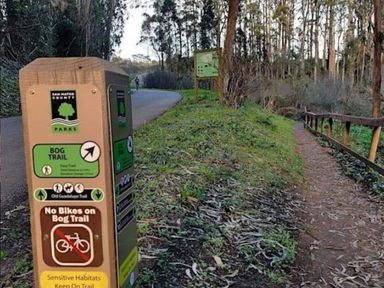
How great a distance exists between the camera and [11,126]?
10453mm

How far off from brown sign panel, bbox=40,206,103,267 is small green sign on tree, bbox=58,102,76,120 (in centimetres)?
32

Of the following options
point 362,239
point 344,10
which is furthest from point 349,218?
point 344,10

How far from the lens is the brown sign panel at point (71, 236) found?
1469 mm

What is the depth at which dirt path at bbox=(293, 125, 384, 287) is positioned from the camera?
3150mm

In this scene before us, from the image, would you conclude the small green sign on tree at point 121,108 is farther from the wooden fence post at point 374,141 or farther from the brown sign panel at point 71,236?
the wooden fence post at point 374,141

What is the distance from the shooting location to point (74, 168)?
1.44 metres

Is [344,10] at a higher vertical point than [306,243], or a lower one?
higher

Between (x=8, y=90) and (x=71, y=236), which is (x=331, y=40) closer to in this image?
(x=8, y=90)

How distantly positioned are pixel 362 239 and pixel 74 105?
3418mm

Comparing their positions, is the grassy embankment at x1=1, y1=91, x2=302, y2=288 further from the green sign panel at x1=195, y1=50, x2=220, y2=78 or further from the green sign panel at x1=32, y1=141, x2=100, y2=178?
the green sign panel at x1=195, y1=50, x2=220, y2=78

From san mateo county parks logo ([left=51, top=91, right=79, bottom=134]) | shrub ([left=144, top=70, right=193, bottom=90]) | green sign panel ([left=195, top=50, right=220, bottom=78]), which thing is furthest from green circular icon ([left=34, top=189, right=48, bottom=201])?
shrub ([left=144, top=70, right=193, bottom=90])

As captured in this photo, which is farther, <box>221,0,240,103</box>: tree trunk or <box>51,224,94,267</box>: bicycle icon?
<box>221,0,240,103</box>: tree trunk

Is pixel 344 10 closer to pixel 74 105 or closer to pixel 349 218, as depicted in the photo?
pixel 349 218

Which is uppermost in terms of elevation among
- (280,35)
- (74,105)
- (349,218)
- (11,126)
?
(280,35)
